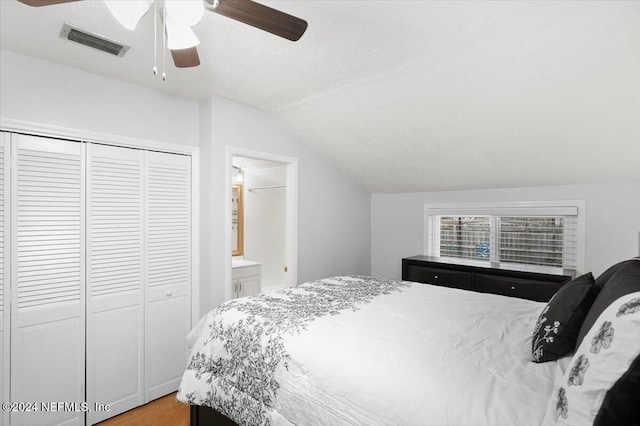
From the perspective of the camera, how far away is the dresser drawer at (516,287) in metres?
2.96

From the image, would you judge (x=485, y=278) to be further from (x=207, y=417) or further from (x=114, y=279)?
(x=114, y=279)

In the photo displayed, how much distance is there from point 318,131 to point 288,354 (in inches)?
94.0

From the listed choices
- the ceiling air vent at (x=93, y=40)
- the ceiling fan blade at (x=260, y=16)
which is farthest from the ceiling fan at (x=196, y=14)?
the ceiling air vent at (x=93, y=40)

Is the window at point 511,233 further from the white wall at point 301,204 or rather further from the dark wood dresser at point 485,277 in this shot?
the white wall at point 301,204

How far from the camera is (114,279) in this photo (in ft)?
8.32

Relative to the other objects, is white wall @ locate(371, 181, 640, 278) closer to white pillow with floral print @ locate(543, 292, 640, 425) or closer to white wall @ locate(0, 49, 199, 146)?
white pillow with floral print @ locate(543, 292, 640, 425)

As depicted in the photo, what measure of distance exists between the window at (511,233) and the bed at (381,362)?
1482 millimetres

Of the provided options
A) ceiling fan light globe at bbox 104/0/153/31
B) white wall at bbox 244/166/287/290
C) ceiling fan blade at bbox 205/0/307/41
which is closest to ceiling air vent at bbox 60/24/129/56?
ceiling fan light globe at bbox 104/0/153/31

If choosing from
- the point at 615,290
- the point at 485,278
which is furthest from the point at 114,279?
the point at 485,278

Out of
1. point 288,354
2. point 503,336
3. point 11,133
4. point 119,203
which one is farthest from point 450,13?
point 11,133

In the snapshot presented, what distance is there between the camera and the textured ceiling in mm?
1760

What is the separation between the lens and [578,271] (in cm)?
314

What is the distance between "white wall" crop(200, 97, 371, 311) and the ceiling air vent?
839mm

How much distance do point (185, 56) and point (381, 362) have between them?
5.65 feet
